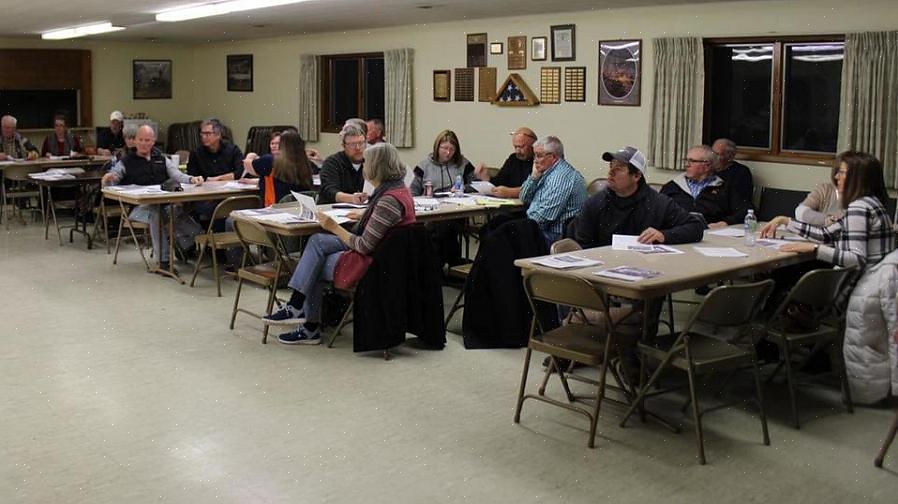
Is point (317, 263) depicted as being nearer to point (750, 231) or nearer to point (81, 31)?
point (750, 231)

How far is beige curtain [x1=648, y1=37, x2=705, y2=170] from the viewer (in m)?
8.64

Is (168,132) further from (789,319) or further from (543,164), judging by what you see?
(789,319)

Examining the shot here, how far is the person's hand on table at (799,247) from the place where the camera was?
200 inches

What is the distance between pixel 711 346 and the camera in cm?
439

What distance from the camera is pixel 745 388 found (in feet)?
17.0

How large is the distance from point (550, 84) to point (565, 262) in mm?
5578

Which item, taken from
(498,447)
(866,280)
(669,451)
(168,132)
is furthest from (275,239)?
(168,132)

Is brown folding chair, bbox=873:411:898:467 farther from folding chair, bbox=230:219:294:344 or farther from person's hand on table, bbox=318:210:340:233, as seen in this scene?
folding chair, bbox=230:219:294:344

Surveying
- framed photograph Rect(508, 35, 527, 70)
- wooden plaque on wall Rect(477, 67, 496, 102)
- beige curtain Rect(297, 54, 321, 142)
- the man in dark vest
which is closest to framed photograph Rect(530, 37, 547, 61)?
framed photograph Rect(508, 35, 527, 70)

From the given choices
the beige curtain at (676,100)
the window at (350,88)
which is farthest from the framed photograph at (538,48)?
the window at (350,88)

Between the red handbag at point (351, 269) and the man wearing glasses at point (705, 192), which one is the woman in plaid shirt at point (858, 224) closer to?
the man wearing glasses at point (705, 192)

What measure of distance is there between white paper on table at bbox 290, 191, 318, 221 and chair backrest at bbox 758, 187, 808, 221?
394cm

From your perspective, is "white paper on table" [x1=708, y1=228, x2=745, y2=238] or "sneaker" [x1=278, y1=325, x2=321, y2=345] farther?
"sneaker" [x1=278, y1=325, x2=321, y2=345]

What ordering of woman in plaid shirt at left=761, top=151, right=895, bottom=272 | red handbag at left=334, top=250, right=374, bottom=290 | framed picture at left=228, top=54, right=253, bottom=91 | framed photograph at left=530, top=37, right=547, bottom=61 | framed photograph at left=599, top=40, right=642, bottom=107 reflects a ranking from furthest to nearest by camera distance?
1. framed picture at left=228, top=54, right=253, bottom=91
2. framed photograph at left=530, top=37, right=547, bottom=61
3. framed photograph at left=599, top=40, right=642, bottom=107
4. red handbag at left=334, top=250, right=374, bottom=290
5. woman in plaid shirt at left=761, top=151, right=895, bottom=272
